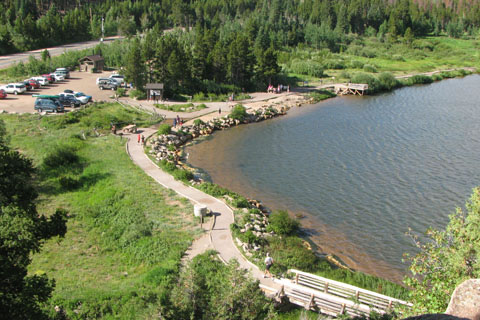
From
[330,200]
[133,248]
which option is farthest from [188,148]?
[133,248]

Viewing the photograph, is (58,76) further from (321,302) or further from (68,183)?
(321,302)

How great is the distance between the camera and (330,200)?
35.0 m

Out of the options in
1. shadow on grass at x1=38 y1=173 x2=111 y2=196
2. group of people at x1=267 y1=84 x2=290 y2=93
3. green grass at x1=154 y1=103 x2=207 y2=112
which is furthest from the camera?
group of people at x1=267 y1=84 x2=290 y2=93

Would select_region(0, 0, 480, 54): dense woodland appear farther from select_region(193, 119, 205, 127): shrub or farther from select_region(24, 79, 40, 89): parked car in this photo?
select_region(193, 119, 205, 127): shrub

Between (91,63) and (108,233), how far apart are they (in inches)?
2246

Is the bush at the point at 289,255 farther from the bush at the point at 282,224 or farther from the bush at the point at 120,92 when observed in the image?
the bush at the point at 120,92

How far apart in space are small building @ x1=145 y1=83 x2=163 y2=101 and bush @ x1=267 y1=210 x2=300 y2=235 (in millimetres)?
35559

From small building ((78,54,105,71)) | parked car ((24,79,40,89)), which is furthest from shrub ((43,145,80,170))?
small building ((78,54,105,71))

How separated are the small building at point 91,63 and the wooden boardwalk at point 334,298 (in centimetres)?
6687

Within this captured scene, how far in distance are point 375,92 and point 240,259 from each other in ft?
219

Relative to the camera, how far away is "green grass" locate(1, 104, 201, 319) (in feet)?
63.0

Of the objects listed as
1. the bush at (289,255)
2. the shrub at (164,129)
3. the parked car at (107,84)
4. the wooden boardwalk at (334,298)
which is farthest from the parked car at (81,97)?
the wooden boardwalk at (334,298)

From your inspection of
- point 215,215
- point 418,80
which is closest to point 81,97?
point 215,215

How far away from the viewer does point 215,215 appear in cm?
2861
